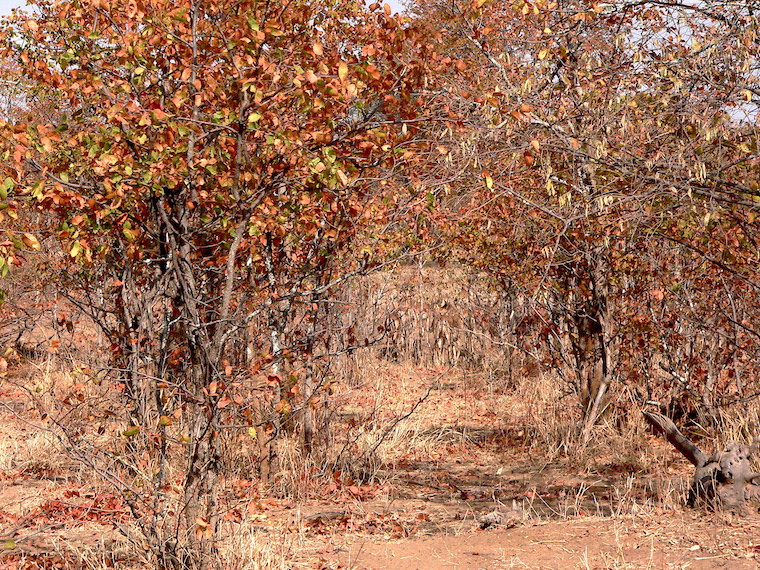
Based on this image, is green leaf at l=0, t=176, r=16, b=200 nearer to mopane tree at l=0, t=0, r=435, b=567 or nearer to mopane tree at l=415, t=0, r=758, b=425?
mopane tree at l=0, t=0, r=435, b=567

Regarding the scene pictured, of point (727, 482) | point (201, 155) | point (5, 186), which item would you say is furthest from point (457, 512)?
point (5, 186)

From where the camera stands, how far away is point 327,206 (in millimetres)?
5488

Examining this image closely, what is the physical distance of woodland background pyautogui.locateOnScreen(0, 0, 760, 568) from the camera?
4324mm

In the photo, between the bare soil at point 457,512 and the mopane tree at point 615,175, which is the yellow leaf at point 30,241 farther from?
the mopane tree at point 615,175

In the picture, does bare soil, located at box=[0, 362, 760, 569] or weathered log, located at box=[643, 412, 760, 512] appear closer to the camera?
bare soil, located at box=[0, 362, 760, 569]

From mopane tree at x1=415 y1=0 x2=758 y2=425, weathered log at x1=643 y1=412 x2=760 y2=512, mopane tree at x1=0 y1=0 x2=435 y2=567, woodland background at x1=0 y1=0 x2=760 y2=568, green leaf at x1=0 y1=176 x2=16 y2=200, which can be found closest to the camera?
green leaf at x1=0 y1=176 x2=16 y2=200

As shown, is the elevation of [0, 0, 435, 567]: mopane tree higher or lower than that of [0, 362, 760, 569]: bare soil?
higher

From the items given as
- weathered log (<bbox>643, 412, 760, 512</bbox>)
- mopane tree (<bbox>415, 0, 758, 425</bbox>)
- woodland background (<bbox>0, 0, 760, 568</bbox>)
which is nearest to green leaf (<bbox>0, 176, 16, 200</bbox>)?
woodland background (<bbox>0, 0, 760, 568</bbox>)

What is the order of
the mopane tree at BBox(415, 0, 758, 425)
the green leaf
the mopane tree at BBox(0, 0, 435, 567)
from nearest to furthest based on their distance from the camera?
the green leaf
the mopane tree at BBox(0, 0, 435, 567)
the mopane tree at BBox(415, 0, 758, 425)

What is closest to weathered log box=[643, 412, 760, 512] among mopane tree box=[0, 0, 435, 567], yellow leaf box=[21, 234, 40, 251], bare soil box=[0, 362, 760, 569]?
bare soil box=[0, 362, 760, 569]

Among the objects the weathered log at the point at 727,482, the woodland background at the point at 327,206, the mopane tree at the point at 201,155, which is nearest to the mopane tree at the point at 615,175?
the woodland background at the point at 327,206

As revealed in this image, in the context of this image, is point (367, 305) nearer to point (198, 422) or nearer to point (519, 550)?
point (519, 550)

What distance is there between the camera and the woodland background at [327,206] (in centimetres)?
432

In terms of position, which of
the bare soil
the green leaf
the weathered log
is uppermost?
the green leaf
